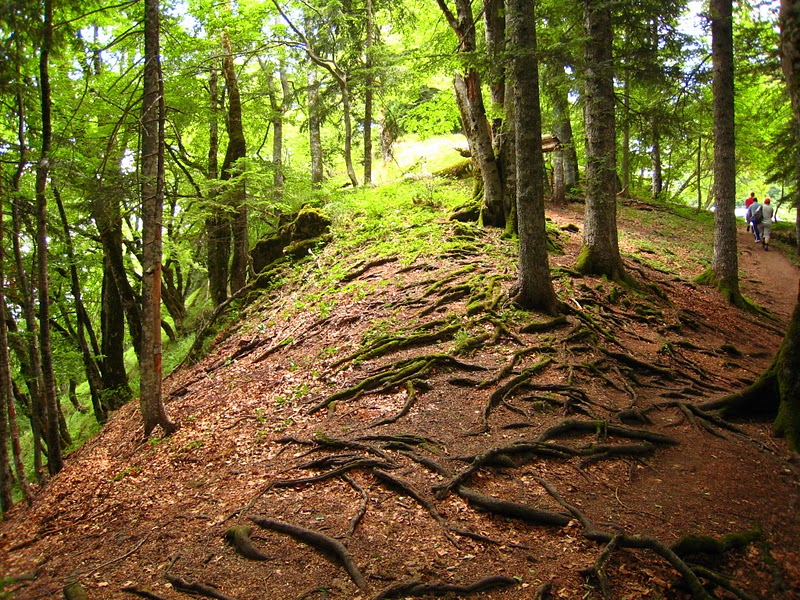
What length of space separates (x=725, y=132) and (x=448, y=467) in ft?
37.1

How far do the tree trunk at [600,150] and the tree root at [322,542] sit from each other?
833 cm

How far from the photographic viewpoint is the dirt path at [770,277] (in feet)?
42.2

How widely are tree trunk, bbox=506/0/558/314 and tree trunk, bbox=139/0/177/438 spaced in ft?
19.2

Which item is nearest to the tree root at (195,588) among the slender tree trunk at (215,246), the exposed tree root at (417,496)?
the exposed tree root at (417,496)

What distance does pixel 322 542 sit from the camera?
4.26 m

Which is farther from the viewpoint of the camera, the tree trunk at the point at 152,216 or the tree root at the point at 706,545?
the tree trunk at the point at 152,216

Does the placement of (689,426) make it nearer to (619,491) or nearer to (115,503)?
(619,491)

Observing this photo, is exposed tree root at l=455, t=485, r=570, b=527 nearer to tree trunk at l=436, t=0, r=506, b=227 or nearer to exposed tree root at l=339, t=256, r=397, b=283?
exposed tree root at l=339, t=256, r=397, b=283

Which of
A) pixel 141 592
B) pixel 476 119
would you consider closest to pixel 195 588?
pixel 141 592

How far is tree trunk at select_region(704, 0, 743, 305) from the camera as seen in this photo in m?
11.4

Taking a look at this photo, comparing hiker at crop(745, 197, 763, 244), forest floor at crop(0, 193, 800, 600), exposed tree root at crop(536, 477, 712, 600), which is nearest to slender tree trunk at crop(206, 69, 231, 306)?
forest floor at crop(0, 193, 800, 600)

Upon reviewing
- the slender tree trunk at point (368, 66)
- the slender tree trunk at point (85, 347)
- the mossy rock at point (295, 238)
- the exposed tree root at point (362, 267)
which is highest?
the slender tree trunk at point (368, 66)

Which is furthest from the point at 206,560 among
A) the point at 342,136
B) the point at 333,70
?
the point at 342,136

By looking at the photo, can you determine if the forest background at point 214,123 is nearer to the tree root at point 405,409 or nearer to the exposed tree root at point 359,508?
the tree root at point 405,409
